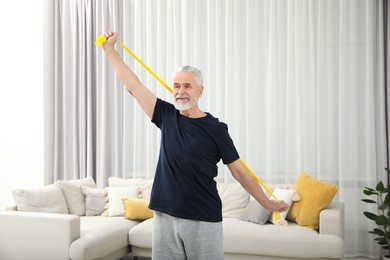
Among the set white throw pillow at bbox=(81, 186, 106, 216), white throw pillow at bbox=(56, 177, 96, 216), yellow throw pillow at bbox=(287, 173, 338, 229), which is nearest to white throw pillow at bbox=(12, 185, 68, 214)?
white throw pillow at bbox=(56, 177, 96, 216)

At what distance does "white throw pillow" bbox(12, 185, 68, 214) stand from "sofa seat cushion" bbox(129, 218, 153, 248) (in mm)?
717

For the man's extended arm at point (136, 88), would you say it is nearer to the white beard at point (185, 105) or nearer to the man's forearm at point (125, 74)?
the man's forearm at point (125, 74)

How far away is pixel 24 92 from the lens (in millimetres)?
5664

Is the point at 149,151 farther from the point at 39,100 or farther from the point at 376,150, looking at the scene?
the point at 376,150

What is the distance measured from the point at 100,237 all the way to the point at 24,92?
2.39 metres

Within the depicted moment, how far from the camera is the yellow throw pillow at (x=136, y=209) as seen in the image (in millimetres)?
4648

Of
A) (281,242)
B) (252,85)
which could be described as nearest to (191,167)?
(281,242)

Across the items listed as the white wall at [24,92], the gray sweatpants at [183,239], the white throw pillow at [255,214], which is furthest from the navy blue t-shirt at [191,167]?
the white wall at [24,92]

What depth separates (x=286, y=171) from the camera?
5.18 metres

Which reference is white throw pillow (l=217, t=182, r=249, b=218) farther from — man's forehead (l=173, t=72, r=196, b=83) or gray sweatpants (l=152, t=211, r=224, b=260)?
man's forehead (l=173, t=72, r=196, b=83)

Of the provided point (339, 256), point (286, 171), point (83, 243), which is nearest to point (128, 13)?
point (286, 171)

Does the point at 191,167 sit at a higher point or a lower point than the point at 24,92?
lower

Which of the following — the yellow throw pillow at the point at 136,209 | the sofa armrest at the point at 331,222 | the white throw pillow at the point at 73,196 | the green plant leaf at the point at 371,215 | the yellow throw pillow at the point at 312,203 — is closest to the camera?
the sofa armrest at the point at 331,222

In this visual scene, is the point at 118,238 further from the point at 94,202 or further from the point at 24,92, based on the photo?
the point at 24,92
